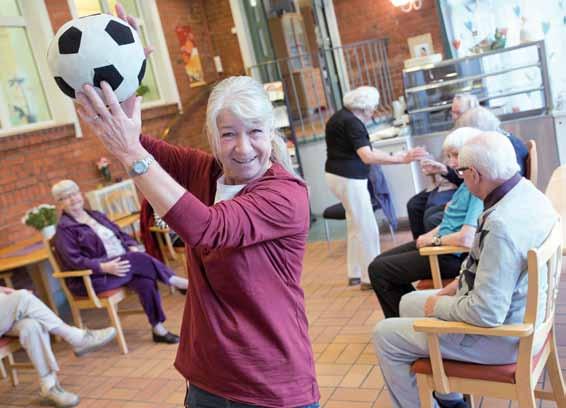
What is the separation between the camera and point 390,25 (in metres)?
7.89

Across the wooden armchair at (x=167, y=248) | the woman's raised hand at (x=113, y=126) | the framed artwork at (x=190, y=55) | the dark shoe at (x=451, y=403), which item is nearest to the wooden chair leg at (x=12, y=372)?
the wooden armchair at (x=167, y=248)

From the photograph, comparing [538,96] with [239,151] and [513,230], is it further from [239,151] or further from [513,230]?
[239,151]

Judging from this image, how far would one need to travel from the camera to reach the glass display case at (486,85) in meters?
4.57

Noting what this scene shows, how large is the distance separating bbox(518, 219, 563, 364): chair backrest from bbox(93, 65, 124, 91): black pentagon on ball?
1.23 m

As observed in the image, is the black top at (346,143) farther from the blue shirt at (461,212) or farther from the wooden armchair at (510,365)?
the wooden armchair at (510,365)

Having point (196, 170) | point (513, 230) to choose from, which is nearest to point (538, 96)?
point (513, 230)

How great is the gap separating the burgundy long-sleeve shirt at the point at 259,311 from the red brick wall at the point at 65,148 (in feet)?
13.1

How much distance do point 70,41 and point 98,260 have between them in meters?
2.84

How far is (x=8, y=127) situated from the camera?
4910 mm

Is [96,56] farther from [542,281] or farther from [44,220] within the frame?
[44,220]

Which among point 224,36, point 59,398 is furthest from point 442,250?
point 224,36

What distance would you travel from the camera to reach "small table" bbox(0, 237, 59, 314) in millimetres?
4059

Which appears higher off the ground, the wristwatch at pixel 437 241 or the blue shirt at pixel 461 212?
the blue shirt at pixel 461 212

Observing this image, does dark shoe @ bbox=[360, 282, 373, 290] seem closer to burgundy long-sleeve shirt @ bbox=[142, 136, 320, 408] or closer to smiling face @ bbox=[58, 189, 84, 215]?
smiling face @ bbox=[58, 189, 84, 215]
